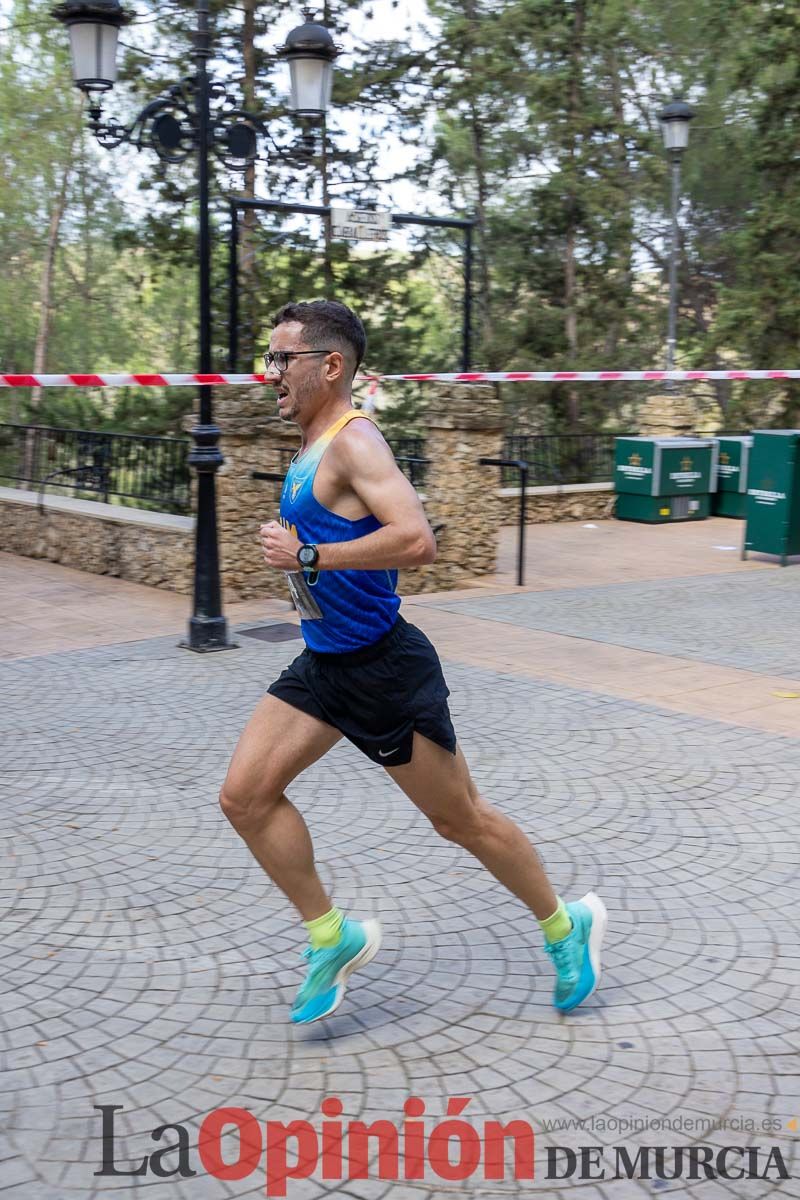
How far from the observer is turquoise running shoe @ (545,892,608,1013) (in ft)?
11.4

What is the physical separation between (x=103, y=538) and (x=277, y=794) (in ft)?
28.4

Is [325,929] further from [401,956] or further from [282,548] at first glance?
[282,548]

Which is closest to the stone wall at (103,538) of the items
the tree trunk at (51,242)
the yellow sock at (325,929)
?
the yellow sock at (325,929)

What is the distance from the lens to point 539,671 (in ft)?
25.8

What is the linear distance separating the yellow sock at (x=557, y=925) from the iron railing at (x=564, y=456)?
13928 mm

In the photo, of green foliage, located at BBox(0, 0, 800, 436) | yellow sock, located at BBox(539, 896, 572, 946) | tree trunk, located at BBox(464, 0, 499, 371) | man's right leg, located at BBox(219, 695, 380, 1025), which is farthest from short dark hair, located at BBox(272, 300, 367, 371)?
tree trunk, located at BBox(464, 0, 499, 371)

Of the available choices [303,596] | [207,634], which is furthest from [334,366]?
[207,634]

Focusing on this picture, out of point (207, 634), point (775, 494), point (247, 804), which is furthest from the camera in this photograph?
point (775, 494)

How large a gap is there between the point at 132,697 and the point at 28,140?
2645 cm

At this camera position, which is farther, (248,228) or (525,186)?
(525,186)

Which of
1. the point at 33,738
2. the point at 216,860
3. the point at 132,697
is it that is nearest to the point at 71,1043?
the point at 216,860

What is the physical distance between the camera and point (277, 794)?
3.31 m

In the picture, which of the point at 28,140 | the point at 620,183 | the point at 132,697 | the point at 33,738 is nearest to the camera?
the point at 33,738

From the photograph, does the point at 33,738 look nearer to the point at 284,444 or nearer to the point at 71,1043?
the point at 71,1043
